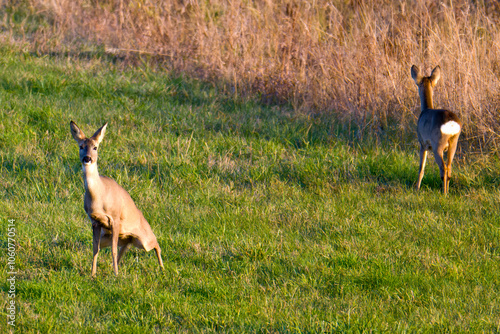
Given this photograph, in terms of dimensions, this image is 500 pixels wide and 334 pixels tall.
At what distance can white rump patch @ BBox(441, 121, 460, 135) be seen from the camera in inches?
231

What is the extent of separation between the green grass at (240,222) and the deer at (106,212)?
0.74ft

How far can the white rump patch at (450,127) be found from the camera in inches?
231

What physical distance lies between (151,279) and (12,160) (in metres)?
3.09

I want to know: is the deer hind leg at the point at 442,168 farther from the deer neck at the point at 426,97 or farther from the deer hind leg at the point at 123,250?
the deer hind leg at the point at 123,250

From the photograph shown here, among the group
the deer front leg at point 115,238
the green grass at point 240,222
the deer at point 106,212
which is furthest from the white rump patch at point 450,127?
the deer front leg at point 115,238

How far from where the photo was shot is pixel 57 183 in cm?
596

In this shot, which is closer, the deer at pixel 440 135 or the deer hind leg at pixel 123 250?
the deer hind leg at pixel 123 250

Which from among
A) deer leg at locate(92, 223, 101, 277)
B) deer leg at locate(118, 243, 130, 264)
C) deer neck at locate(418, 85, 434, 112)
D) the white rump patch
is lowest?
deer leg at locate(118, 243, 130, 264)

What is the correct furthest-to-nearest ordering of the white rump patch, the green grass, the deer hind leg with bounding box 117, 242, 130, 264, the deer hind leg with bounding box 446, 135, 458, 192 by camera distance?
the deer hind leg with bounding box 446, 135, 458, 192 → the white rump patch → the deer hind leg with bounding box 117, 242, 130, 264 → the green grass

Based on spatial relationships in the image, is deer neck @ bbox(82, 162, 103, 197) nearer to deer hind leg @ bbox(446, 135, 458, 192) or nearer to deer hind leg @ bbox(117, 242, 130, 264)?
deer hind leg @ bbox(117, 242, 130, 264)

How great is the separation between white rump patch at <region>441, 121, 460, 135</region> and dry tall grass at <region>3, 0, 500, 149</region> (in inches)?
41.5

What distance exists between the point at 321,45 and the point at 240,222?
4.96m

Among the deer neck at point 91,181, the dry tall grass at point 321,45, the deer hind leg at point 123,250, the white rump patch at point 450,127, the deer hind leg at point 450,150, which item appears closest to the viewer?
the deer neck at point 91,181

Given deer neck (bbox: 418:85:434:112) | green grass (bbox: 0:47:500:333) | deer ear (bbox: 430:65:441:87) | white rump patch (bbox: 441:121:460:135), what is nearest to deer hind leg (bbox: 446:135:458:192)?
white rump patch (bbox: 441:121:460:135)
